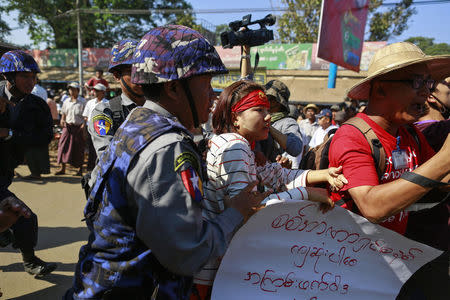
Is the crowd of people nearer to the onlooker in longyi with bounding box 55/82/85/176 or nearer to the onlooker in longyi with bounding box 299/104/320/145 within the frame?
the onlooker in longyi with bounding box 55/82/85/176

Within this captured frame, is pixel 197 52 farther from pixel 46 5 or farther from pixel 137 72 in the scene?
pixel 46 5

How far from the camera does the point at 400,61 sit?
66.6 inches

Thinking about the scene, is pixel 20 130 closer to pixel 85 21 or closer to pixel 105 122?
pixel 105 122

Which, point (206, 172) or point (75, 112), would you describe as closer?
point (206, 172)

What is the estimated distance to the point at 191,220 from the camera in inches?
40.9

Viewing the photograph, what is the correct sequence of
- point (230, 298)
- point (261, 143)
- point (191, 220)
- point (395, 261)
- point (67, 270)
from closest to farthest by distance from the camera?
point (191, 220)
point (230, 298)
point (395, 261)
point (261, 143)
point (67, 270)

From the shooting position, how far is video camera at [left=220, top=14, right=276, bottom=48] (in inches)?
117

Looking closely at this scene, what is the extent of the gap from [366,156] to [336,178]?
0.62ft

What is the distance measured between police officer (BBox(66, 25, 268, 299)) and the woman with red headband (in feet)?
0.73

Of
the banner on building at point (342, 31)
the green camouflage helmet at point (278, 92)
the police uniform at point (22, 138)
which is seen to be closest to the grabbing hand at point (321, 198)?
the green camouflage helmet at point (278, 92)

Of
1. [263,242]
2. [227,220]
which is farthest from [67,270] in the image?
[227,220]

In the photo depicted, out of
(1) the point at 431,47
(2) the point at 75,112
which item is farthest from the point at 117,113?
(1) the point at 431,47

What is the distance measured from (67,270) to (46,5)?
101 ft

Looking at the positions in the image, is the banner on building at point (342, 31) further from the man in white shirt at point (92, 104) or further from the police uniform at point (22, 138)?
the police uniform at point (22, 138)
